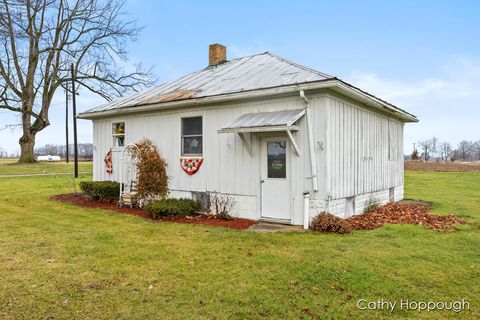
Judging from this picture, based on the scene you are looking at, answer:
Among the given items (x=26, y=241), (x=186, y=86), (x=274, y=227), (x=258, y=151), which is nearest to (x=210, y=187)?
(x=258, y=151)

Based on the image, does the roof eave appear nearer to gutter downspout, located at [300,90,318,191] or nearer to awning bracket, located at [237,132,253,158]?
gutter downspout, located at [300,90,318,191]

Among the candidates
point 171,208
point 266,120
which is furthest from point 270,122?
point 171,208

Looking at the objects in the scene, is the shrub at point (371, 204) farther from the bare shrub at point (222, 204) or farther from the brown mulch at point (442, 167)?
the brown mulch at point (442, 167)

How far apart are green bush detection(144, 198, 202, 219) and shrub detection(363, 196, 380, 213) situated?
513 centimetres

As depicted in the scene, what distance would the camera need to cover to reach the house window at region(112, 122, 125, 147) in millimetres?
12398

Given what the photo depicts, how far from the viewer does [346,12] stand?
1240 centimetres

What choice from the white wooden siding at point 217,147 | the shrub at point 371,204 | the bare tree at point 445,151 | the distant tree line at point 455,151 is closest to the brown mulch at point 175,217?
the white wooden siding at point 217,147

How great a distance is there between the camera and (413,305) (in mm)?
3992

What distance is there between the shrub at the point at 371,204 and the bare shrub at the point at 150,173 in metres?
6.20

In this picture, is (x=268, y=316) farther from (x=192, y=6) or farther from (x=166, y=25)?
(x=166, y=25)

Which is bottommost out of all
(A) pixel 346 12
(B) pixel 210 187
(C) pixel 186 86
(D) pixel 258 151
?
(B) pixel 210 187

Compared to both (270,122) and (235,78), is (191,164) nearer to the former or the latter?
(235,78)

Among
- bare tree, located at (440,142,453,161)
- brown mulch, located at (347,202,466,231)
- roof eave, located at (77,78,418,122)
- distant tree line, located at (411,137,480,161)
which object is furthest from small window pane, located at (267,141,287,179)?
bare tree, located at (440,142,453,161)

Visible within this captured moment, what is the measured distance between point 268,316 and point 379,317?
3.97 ft
